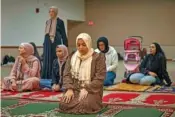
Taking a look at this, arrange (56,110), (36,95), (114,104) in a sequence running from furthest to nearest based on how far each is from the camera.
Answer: (36,95) < (114,104) < (56,110)

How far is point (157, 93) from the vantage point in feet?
16.8

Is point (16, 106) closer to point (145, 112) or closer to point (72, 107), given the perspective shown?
point (72, 107)

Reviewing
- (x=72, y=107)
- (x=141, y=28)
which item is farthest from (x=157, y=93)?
(x=141, y=28)

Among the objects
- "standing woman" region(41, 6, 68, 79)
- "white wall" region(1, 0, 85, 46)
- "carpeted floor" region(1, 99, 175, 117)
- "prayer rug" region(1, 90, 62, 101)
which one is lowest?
"carpeted floor" region(1, 99, 175, 117)

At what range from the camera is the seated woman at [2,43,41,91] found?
5418 mm

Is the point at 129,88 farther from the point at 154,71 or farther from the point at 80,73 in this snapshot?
the point at 80,73

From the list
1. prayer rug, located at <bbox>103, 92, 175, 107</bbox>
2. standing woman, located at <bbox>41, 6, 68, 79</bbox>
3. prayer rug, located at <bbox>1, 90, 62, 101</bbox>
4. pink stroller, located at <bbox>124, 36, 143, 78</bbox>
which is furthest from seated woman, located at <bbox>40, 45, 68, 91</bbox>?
pink stroller, located at <bbox>124, 36, 143, 78</bbox>

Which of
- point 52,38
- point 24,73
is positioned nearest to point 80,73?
point 24,73

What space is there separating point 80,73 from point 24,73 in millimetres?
1943

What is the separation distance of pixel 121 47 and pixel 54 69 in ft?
31.6

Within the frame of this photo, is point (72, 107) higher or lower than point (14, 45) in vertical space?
lower

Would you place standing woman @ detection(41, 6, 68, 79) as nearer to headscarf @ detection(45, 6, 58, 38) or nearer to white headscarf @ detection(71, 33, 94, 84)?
headscarf @ detection(45, 6, 58, 38)

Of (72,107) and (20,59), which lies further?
(20,59)

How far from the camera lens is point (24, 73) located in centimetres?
549
